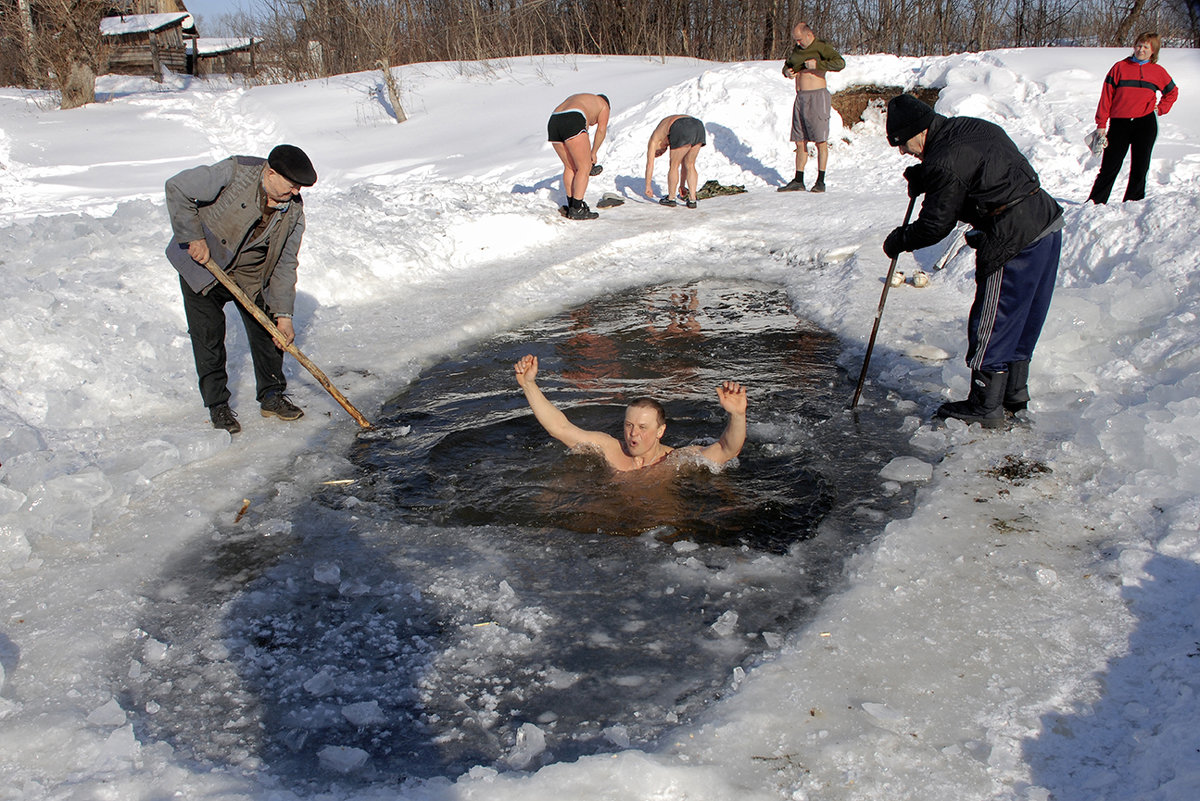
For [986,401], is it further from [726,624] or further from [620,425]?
[726,624]

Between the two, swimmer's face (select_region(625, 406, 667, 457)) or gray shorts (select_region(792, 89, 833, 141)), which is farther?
gray shorts (select_region(792, 89, 833, 141))

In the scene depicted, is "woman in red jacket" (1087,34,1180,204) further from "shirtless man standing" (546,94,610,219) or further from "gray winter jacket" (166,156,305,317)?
"gray winter jacket" (166,156,305,317)

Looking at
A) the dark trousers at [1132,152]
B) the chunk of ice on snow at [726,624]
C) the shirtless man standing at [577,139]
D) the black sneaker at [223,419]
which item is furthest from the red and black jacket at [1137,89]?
the black sneaker at [223,419]

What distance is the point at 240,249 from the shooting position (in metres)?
5.12

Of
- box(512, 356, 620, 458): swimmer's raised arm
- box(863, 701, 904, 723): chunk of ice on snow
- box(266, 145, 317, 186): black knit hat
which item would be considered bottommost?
box(863, 701, 904, 723): chunk of ice on snow

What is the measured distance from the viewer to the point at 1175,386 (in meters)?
4.78

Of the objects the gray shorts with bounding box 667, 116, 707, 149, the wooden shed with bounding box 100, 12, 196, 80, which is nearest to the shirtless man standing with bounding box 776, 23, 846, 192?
the gray shorts with bounding box 667, 116, 707, 149

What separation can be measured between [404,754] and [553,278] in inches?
265

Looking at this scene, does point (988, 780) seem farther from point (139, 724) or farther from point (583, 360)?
point (583, 360)

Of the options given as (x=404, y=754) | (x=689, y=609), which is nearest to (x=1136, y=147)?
(x=689, y=609)

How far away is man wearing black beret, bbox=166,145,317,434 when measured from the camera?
4758mm

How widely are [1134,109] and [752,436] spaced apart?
20.6 ft

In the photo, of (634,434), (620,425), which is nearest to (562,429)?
A: (634,434)

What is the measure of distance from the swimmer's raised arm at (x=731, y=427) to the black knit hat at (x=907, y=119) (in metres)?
1.58
